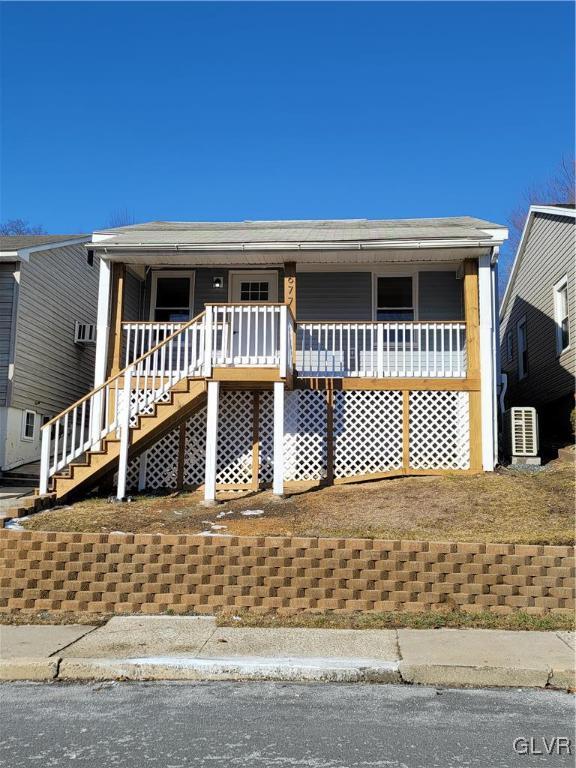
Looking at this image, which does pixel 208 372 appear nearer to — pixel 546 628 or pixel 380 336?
pixel 380 336

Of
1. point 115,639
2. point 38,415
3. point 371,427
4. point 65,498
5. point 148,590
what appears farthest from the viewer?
point 38,415

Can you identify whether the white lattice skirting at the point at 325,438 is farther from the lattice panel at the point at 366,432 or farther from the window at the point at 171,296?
the window at the point at 171,296

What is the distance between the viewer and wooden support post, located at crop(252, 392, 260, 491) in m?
12.8

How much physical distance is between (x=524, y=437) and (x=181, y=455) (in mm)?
6390

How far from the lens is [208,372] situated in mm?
11812

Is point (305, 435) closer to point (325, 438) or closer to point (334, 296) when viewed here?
point (325, 438)

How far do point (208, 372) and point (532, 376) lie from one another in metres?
10.4

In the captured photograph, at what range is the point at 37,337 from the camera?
53.2ft

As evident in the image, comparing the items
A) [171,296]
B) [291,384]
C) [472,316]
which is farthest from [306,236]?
[171,296]

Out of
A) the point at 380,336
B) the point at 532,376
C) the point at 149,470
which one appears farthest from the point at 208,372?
the point at 532,376

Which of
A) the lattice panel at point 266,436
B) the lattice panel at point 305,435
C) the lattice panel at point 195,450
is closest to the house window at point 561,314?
the lattice panel at point 305,435

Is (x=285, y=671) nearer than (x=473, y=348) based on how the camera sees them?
Yes

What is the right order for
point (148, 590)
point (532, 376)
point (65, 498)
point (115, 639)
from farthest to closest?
point (532, 376) < point (65, 498) < point (148, 590) < point (115, 639)

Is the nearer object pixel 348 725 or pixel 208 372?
pixel 348 725
